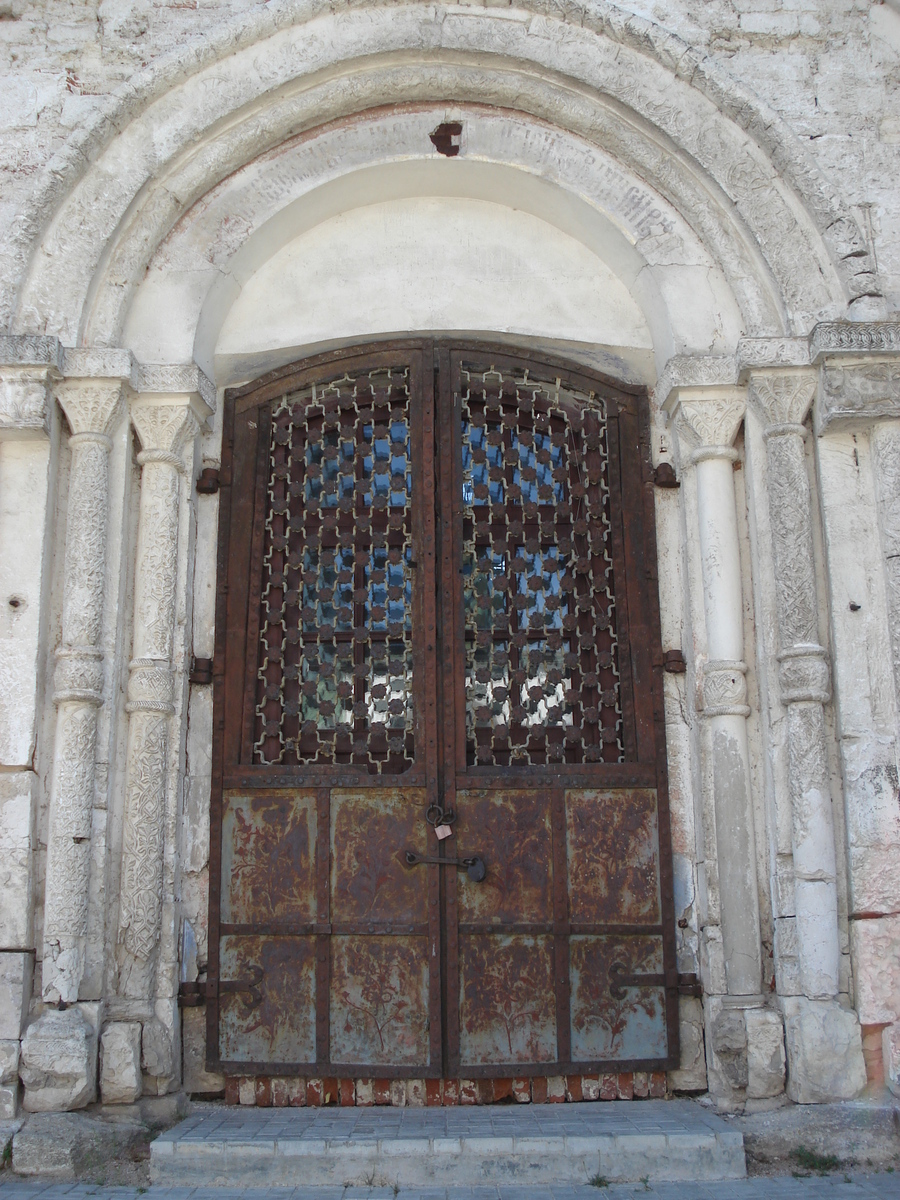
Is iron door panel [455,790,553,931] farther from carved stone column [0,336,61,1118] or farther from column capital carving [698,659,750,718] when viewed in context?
carved stone column [0,336,61,1118]

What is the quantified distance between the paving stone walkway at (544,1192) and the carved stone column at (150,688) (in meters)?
0.64

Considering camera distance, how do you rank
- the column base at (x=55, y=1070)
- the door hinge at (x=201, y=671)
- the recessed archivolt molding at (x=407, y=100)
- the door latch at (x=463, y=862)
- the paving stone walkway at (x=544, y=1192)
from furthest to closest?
1. the door hinge at (x=201, y=671)
2. the recessed archivolt molding at (x=407, y=100)
3. the door latch at (x=463, y=862)
4. the column base at (x=55, y=1070)
5. the paving stone walkway at (x=544, y=1192)

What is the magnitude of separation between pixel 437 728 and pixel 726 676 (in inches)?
42.6

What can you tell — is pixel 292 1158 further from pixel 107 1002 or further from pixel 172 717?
pixel 172 717

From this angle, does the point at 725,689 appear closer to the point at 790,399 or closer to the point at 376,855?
the point at 790,399

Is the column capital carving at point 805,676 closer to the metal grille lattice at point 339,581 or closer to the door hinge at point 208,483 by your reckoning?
the metal grille lattice at point 339,581

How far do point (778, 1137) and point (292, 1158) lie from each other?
1519 millimetres

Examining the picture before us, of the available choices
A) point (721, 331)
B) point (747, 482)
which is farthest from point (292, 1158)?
point (721, 331)

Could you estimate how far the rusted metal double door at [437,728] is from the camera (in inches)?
155

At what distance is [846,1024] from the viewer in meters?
3.54

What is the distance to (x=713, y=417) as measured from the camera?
4.19 metres

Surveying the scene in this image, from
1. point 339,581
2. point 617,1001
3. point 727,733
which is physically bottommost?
point 617,1001

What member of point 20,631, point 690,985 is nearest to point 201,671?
point 20,631

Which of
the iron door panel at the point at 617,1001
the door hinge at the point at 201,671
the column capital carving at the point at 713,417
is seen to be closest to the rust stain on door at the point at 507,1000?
the iron door panel at the point at 617,1001
